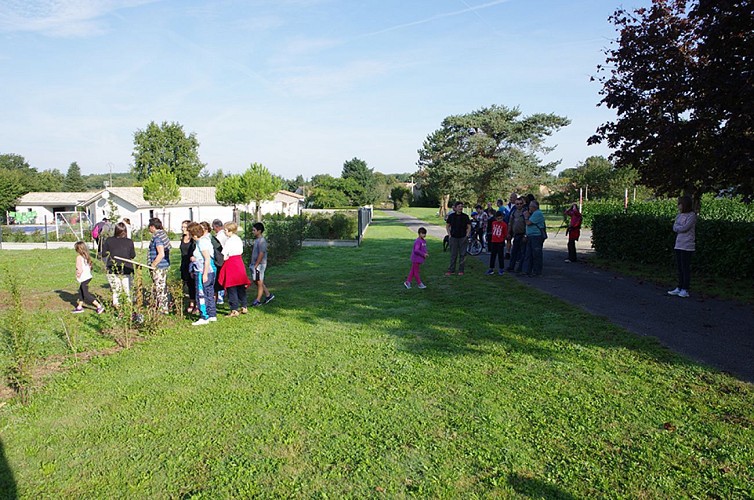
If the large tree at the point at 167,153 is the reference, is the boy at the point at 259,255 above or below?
below

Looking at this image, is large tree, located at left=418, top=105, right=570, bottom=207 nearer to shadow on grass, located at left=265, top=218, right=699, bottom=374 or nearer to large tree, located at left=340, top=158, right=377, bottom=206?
shadow on grass, located at left=265, top=218, right=699, bottom=374

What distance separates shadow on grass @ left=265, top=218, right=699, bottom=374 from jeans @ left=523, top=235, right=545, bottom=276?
0.79 metres

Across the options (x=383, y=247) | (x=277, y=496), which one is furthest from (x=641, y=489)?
(x=383, y=247)

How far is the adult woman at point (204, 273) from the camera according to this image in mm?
7715

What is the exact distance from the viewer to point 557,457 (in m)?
3.55

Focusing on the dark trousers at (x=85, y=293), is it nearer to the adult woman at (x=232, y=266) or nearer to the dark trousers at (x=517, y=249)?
the adult woman at (x=232, y=266)

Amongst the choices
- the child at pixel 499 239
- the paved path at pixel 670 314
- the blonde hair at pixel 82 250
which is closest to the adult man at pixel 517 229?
the child at pixel 499 239

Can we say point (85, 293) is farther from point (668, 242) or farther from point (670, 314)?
point (668, 242)

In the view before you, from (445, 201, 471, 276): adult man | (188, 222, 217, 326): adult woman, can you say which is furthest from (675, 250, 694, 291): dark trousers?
(188, 222, 217, 326): adult woman

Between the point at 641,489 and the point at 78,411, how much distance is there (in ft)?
15.4

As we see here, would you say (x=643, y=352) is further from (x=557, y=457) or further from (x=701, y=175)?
(x=701, y=175)

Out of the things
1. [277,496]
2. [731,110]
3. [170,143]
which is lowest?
[277,496]

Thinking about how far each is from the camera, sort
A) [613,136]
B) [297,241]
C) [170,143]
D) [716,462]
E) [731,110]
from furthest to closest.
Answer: [170,143], [297,241], [613,136], [731,110], [716,462]

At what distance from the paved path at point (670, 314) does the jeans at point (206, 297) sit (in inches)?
238
